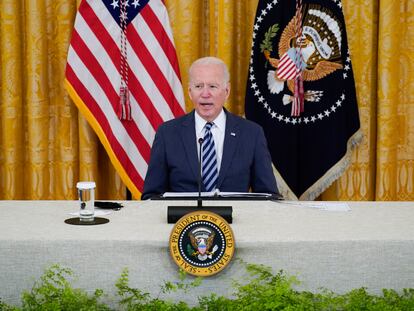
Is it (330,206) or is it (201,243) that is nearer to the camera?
(201,243)

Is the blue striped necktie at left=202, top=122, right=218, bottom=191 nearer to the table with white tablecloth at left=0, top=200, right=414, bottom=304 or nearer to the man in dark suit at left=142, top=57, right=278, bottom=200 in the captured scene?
the man in dark suit at left=142, top=57, right=278, bottom=200

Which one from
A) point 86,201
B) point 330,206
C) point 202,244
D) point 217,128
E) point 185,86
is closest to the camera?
point 202,244

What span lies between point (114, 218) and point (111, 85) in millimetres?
1803

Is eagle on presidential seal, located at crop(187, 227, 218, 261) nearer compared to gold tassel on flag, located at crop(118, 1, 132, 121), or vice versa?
eagle on presidential seal, located at crop(187, 227, 218, 261)

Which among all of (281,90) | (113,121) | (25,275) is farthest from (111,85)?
(25,275)

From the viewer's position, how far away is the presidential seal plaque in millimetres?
1426

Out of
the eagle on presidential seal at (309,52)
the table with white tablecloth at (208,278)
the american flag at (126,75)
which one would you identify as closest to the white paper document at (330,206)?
the table with white tablecloth at (208,278)

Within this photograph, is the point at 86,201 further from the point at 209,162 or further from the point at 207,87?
the point at 207,87

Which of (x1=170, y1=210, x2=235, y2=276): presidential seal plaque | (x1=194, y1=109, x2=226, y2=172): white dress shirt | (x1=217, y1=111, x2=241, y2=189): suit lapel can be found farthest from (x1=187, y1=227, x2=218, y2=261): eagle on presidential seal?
(x1=194, y1=109, x2=226, y2=172): white dress shirt

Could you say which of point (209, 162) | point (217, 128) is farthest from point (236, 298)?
point (217, 128)

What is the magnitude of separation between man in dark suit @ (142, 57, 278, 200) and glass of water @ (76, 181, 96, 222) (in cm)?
79

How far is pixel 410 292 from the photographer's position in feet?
4.56

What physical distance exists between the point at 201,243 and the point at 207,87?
1.26 m

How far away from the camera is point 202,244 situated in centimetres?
142
